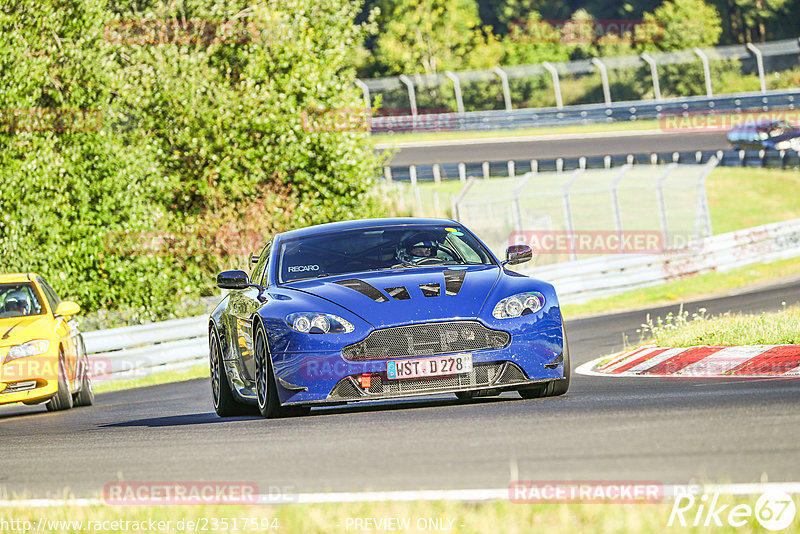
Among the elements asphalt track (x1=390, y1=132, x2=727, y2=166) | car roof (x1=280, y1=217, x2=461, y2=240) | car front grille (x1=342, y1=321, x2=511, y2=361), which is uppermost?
car roof (x1=280, y1=217, x2=461, y2=240)

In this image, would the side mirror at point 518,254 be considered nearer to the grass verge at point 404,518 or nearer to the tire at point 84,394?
the grass verge at point 404,518

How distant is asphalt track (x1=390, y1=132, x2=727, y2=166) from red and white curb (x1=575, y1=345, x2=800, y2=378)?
1315 inches

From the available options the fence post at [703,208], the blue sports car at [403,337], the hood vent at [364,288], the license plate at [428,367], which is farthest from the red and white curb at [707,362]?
the fence post at [703,208]

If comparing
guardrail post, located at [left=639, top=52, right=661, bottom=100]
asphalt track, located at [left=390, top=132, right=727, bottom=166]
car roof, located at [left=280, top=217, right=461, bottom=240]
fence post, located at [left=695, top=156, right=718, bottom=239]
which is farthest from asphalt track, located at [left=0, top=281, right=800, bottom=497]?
guardrail post, located at [left=639, top=52, right=661, bottom=100]

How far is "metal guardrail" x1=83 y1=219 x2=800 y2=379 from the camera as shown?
65.5ft

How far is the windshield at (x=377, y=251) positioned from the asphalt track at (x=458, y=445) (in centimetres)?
104

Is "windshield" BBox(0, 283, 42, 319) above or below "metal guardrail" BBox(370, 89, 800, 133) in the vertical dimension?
above

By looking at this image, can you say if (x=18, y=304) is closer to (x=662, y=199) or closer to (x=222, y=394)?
(x=222, y=394)

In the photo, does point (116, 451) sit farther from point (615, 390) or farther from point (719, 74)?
point (719, 74)

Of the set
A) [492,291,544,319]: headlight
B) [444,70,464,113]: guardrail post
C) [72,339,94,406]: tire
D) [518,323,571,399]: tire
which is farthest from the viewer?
[444,70,464,113]: guardrail post

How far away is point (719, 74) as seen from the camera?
58.4 metres

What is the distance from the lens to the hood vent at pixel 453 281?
890cm

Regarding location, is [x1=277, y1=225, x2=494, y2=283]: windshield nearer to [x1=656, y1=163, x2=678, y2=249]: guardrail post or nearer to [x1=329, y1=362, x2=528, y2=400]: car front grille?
Answer: [x1=329, y1=362, x2=528, y2=400]: car front grille

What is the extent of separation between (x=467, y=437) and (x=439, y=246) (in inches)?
136
